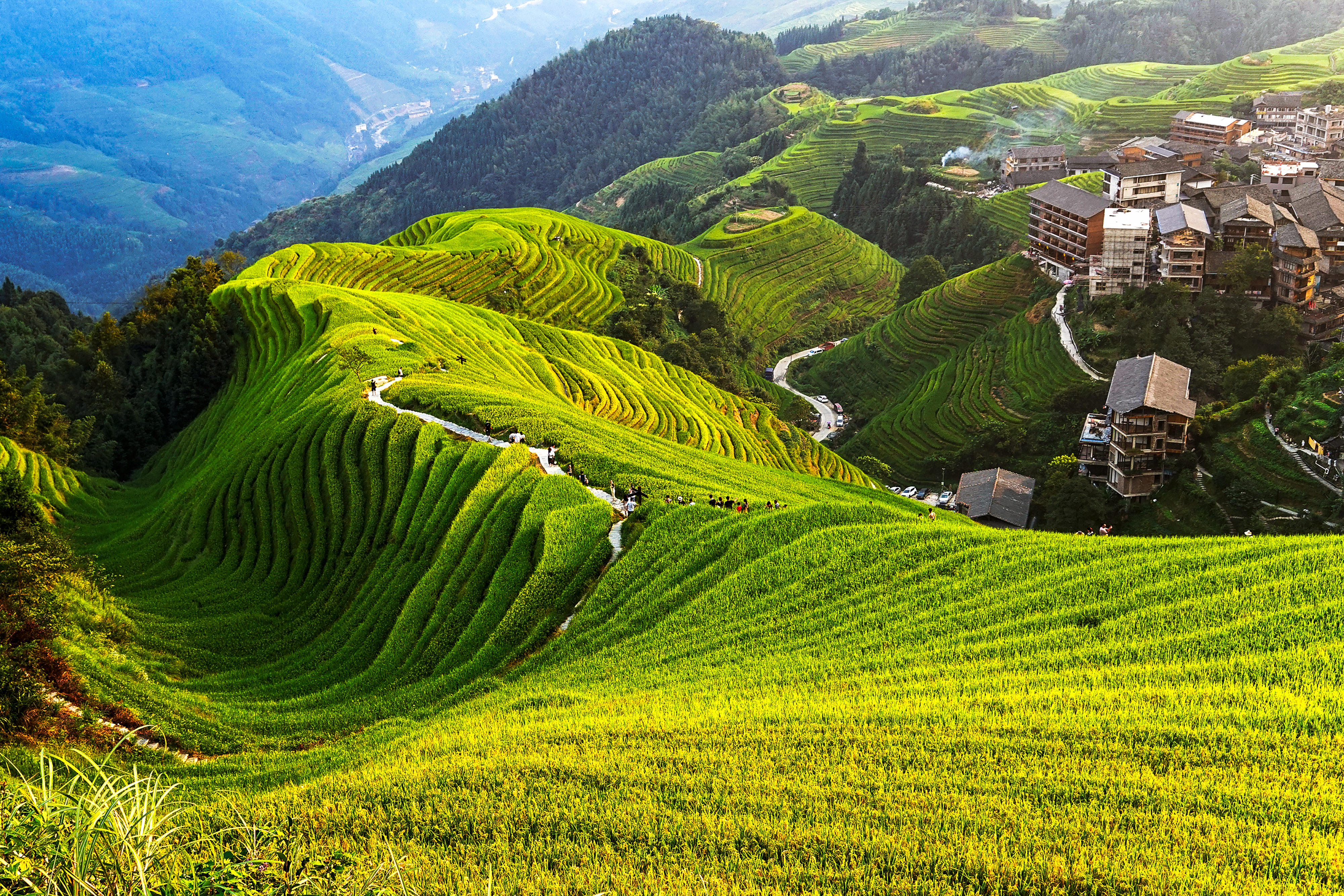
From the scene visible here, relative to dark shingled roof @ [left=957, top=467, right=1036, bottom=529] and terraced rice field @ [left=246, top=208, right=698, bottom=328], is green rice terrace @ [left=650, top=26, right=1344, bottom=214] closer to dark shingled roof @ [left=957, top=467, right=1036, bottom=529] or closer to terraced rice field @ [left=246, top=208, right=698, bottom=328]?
terraced rice field @ [left=246, top=208, right=698, bottom=328]

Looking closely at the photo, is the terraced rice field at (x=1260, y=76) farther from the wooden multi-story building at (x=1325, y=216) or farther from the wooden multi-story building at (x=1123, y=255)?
the wooden multi-story building at (x=1123, y=255)

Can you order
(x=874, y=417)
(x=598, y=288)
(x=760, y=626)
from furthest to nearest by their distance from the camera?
(x=598, y=288), (x=874, y=417), (x=760, y=626)

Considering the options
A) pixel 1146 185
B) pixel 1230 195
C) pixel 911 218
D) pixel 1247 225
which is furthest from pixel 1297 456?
pixel 911 218

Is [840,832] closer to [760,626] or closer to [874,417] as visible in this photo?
[760,626]

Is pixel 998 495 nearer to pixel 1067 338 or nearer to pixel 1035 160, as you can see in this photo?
pixel 1067 338

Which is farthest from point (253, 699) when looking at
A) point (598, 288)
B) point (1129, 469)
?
point (598, 288)
